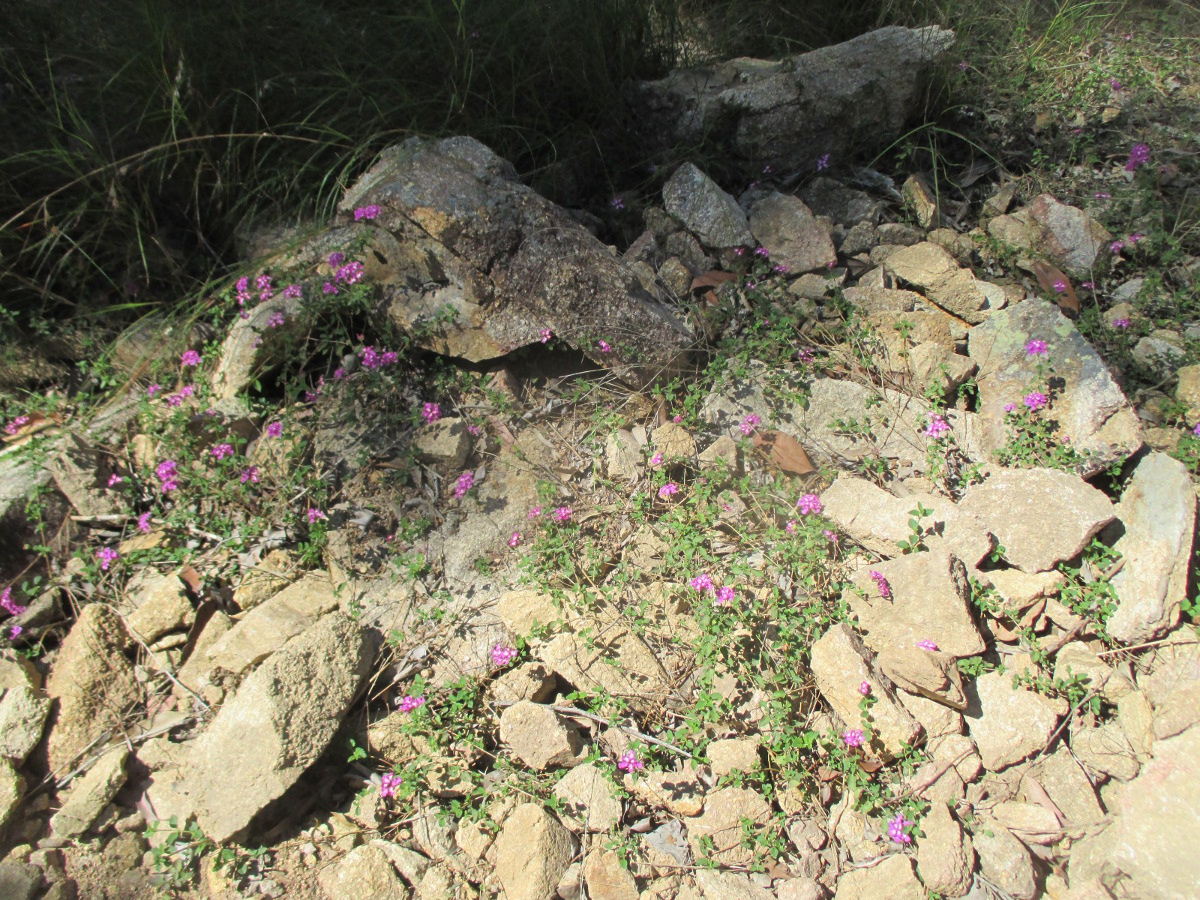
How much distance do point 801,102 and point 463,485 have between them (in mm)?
2149

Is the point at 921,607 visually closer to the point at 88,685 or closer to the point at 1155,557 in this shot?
the point at 1155,557

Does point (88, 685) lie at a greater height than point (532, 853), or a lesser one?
greater

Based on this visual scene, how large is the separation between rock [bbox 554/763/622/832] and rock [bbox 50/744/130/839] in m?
1.21

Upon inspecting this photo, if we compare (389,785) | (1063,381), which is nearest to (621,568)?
(389,785)

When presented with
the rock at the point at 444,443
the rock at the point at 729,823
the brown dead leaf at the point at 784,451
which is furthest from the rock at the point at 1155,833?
the rock at the point at 444,443

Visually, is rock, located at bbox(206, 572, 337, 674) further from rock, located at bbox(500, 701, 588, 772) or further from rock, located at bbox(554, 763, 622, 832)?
rock, located at bbox(554, 763, 622, 832)

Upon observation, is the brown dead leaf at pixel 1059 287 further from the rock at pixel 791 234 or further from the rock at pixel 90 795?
the rock at pixel 90 795

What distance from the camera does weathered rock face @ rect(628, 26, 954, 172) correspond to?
3191 millimetres

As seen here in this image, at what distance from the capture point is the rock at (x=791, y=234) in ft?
9.51

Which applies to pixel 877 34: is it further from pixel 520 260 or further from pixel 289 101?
pixel 289 101

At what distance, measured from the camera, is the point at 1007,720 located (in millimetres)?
1870

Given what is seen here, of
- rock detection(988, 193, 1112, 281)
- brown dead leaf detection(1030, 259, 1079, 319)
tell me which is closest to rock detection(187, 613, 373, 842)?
brown dead leaf detection(1030, 259, 1079, 319)

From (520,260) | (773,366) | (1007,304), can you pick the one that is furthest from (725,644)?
(1007,304)

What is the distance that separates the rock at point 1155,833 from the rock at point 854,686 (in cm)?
42
